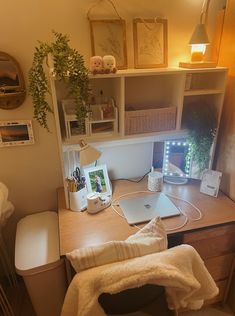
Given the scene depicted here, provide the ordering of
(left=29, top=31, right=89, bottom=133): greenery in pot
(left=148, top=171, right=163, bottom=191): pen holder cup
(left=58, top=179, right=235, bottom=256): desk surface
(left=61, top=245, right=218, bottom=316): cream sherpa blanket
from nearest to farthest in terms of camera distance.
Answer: (left=61, top=245, right=218, bottom=316): cream sherpa blanket → (left=29, top=31, right=89, bottom=133): greenery in pot → (left=58, top=179, right=235, bottom=256): desk surface → (left=148, top=171, right=163, bottom=191): pen holder cup

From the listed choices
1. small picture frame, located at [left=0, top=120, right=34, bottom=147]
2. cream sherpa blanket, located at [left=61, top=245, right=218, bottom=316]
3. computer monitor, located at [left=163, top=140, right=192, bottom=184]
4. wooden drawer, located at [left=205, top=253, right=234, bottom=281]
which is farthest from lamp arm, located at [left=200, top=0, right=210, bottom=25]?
wooden drawer, located at [left=205, top=253, right=234, bottom=281]

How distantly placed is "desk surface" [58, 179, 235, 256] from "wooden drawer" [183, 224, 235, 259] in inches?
2.0

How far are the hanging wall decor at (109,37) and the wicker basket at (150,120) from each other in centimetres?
35

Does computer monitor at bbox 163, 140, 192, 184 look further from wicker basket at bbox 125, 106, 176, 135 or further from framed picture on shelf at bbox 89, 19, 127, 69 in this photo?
framed picture on shelf at bbox 89, 19, 127, 69

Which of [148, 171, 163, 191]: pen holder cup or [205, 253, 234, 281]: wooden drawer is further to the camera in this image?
[148, 171, 163, 191]: pen holder cup

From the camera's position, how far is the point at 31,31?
1266 millimetres

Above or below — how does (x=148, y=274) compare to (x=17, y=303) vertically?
above

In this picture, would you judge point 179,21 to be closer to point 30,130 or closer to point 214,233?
point 30,130

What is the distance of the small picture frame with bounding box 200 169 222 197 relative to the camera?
1.49 metres

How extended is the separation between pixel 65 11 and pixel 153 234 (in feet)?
4.26

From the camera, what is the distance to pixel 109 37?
135cm

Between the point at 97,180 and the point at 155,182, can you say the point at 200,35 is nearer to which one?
the point at 155,182

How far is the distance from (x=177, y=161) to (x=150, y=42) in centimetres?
84

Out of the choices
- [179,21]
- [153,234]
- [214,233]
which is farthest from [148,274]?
[179,21]
